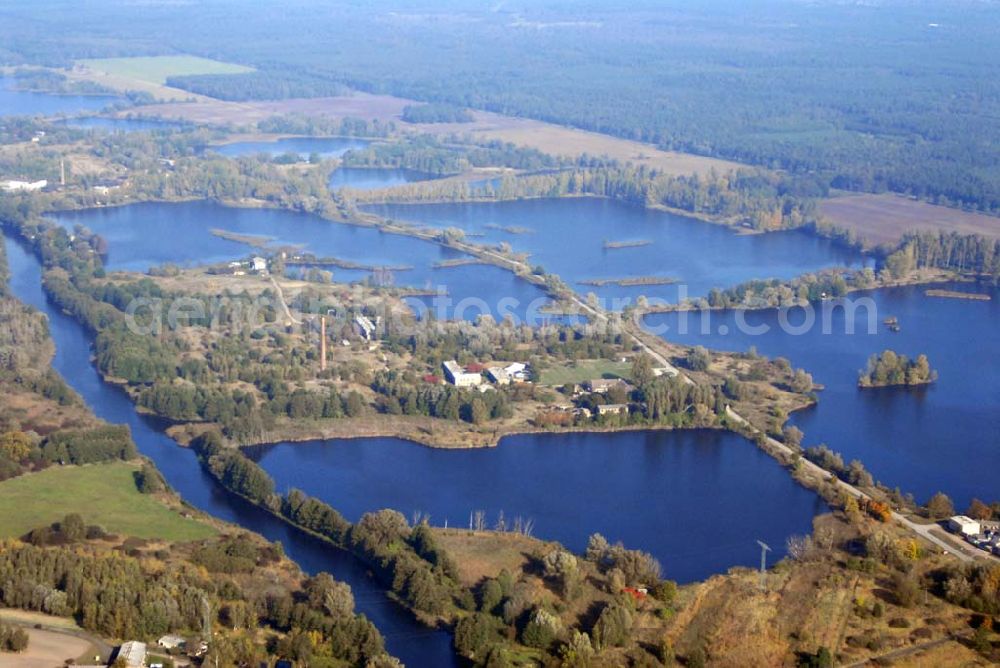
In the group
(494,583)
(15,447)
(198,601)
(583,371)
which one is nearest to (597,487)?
(494,583)

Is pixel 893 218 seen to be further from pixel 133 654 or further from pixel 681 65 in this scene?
pixel 681 65

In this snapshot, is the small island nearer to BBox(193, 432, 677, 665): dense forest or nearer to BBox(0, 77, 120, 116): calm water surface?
BBox(193, 432, 677, 665): dense forest

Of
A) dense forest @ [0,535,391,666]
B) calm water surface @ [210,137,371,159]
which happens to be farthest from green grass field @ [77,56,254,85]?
dense forest @ [0,535,391,666]

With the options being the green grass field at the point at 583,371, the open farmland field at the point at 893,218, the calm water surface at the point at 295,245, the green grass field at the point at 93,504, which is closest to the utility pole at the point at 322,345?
the calm water surface at the point at 295,245

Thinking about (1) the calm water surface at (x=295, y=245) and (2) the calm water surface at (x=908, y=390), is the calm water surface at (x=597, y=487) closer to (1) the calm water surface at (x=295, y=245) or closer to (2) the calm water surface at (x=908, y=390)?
(2) the calm water surface at (x=908, y=390)

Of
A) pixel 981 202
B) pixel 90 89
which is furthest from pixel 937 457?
pixel 90 89

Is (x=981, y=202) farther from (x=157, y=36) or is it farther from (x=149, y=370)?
(x=157, y=36)
